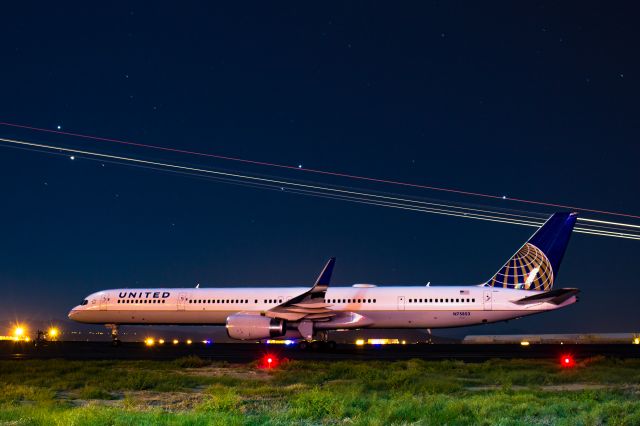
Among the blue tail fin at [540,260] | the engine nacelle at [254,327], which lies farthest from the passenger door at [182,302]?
the blue tail fin at [540,260]

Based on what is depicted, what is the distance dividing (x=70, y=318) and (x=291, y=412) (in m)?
44.4

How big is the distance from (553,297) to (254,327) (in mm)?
17302

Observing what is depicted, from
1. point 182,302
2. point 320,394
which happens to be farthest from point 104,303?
point 320,394

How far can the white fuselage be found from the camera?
4316 centimetres

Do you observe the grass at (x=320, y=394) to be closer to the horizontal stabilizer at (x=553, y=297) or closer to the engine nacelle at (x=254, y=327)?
the engine nacelle at (x=254, y=327)

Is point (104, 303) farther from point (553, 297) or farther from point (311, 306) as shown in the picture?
point (553, 297)

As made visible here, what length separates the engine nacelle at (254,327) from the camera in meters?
37.7

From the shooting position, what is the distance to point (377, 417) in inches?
539

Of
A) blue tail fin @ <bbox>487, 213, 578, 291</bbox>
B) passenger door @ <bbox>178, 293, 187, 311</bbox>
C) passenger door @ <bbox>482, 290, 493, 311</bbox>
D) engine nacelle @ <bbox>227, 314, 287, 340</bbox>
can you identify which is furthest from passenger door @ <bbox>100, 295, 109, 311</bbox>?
blue tail fin @ <bbox>487, 213, 578, 291</bbox>

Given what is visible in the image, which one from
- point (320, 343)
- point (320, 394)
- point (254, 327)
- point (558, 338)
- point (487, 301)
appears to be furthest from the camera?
point (558, 338)

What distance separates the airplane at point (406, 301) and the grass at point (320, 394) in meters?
12.9

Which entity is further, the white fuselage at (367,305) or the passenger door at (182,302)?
the passenger door at (182,302)

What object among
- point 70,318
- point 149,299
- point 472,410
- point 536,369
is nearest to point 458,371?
point 536,369

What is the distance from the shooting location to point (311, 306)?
41.5m
